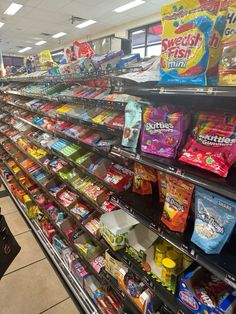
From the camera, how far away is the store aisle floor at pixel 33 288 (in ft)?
6.54

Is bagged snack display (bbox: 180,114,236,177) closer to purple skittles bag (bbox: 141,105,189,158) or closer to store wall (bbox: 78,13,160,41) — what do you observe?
purple skittles bag (bbox: 141,105,189,158)

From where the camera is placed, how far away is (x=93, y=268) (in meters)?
1.87

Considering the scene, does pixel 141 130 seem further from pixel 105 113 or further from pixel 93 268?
pixel 93 268

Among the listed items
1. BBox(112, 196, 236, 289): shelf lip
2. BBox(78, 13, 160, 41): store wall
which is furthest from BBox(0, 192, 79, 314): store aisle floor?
BBox(78, 13, 160, 41): store wall

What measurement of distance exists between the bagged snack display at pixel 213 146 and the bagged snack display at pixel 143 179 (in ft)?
1.21

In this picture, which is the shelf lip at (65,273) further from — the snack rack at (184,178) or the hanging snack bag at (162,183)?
the hanging snack bag at (162,183)

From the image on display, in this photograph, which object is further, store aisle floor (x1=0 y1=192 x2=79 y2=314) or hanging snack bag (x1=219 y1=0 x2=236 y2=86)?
store aisle floor (x1=0 y1=192 x2=79 y2=314)

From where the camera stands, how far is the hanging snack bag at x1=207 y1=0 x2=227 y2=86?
711 mm

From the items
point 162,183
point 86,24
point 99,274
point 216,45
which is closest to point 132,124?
point 162,183

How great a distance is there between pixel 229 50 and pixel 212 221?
0.56m

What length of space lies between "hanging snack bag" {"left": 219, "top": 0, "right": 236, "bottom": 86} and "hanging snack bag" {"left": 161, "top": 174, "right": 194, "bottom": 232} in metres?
0.42

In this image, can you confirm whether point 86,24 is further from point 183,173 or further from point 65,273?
point 183,173

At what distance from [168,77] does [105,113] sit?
978 mm

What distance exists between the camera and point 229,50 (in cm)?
69
